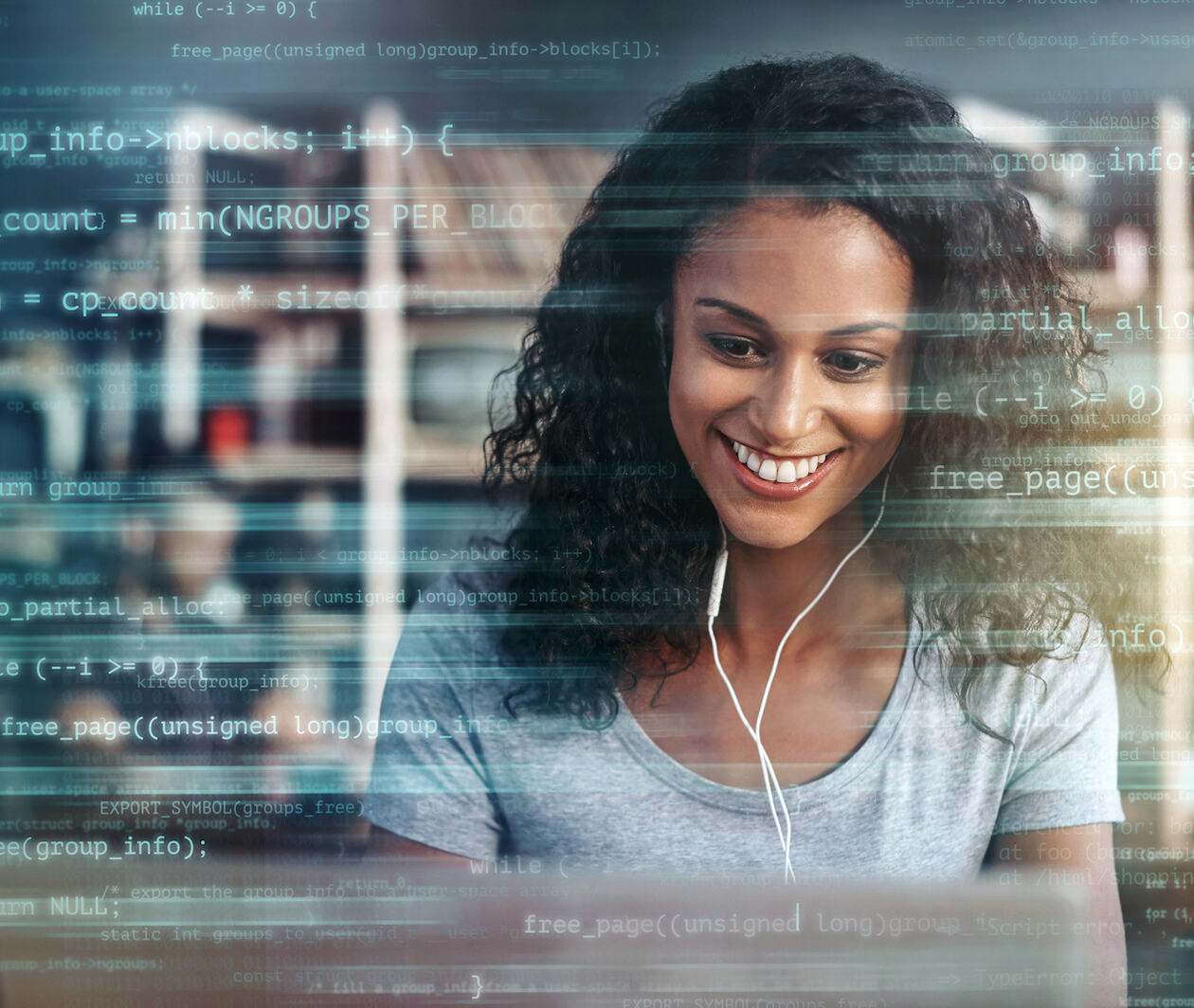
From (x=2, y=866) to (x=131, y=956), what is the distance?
160mm

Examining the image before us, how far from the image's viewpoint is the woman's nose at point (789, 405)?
87 centimetres

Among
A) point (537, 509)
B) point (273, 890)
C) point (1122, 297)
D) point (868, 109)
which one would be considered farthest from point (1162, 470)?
point (273, 890)

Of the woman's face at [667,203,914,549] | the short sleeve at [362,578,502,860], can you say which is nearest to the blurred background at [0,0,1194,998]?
the short sleeve at [362,578,502,860]

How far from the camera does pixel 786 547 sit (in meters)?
0.94

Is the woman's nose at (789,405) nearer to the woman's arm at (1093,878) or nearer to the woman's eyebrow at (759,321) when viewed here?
the woman's eyebrow at (759,321)

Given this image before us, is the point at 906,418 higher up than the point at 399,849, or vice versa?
the point at 906,418

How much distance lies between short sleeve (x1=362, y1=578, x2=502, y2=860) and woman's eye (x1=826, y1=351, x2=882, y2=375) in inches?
Answer: 17.4

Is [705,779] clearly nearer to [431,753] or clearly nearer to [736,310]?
[431,753]

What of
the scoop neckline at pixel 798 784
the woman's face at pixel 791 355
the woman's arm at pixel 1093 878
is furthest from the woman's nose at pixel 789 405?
the woman's arm at pixel 1093 878

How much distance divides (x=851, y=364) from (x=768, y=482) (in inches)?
5.3

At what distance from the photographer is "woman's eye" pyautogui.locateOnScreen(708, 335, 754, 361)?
2.88 feet

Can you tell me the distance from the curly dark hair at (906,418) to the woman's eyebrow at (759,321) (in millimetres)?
Result: 35

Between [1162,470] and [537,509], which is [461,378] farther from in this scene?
[1162,470]

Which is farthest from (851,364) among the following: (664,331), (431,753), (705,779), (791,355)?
(431,753)
